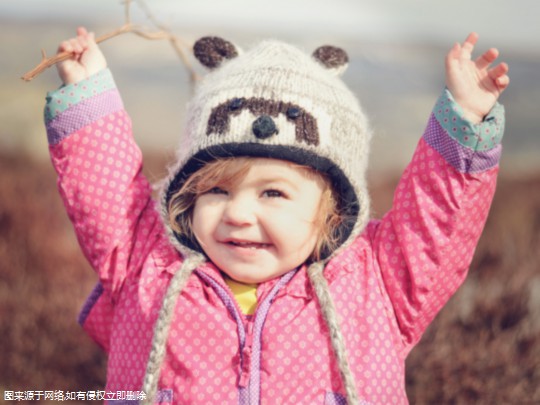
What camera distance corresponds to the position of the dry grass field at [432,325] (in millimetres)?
2262

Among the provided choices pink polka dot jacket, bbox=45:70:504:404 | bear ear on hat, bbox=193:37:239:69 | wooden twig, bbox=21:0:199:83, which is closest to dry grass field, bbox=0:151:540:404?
wooden twig, bbox=21:0:199:83

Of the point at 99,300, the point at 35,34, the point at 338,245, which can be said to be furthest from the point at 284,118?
the point at 35,34

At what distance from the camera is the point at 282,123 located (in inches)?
62.1

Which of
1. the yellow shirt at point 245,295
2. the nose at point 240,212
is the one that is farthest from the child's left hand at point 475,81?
the yellow shirt at point 245,295

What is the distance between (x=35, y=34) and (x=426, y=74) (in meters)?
3.18

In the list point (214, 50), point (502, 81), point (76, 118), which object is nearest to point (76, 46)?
point (76, 118)

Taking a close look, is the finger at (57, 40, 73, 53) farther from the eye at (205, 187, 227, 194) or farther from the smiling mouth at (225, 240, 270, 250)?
the smiling mouth at (225, 240, 270, 250)

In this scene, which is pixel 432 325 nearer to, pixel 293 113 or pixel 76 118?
pixel 293 113

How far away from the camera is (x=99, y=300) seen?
5.83 ft

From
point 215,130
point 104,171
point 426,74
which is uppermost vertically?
point 215,130

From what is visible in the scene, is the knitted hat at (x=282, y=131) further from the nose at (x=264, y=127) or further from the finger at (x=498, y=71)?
the finger at (x=498, y=71)

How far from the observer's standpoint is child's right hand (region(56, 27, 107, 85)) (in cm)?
173

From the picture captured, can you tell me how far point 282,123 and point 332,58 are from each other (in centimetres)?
33

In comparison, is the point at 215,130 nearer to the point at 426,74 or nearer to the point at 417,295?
the point at 417,295
